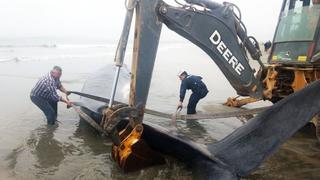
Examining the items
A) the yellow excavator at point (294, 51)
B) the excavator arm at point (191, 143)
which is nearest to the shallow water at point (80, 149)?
the excavator arm at point (191, 143)

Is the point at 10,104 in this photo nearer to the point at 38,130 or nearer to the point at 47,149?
the point at 38,130

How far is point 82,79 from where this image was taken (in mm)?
16953

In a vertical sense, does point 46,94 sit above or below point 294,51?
below

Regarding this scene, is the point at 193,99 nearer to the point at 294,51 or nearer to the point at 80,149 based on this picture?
the point at 294,51

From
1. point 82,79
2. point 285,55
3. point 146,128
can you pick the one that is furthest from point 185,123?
point 82,79

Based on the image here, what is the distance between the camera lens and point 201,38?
6.57 m

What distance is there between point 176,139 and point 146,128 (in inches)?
21.3

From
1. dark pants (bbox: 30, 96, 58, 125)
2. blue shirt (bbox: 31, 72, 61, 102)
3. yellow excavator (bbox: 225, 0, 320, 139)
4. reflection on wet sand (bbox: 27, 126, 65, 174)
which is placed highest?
yellow excavator (bbox: 225, 0, 320, 139)

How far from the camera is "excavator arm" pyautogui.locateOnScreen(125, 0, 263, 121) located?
18.9 ft

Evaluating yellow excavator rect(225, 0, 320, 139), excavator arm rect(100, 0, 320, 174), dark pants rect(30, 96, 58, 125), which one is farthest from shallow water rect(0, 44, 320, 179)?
yellow excavator rect(225, 0, 320, 139)

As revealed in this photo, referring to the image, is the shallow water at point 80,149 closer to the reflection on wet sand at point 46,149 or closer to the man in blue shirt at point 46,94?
the reflection on wet sand at point 46,149

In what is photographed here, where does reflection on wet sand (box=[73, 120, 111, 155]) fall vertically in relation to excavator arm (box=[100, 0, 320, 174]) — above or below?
below

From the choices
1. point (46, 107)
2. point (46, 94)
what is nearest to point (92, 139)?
point (46, 107)

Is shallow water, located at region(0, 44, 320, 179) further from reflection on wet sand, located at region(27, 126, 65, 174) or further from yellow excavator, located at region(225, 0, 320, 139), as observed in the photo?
yellow excavator, located at region(225, 0, 320, 139)
